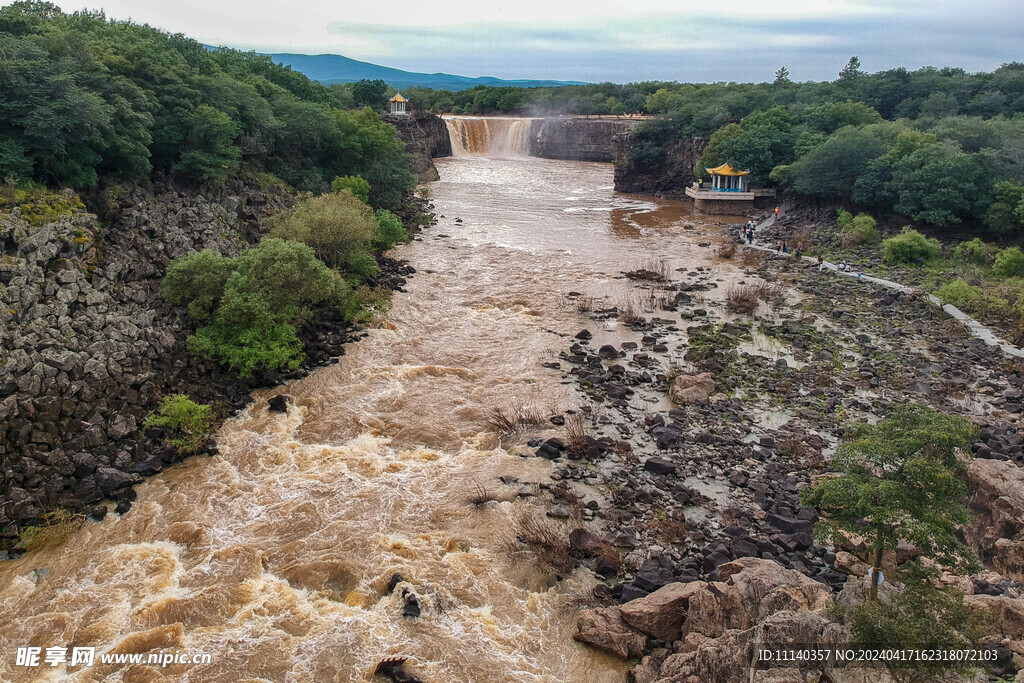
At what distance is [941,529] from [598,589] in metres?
6.15

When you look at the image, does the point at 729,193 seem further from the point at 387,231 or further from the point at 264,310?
the point at 264,310

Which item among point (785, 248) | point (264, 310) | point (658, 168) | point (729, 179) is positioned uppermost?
point (658, 168)

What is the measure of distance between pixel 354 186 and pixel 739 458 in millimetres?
30775

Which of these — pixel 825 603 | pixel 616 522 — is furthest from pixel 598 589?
pixel 825 603

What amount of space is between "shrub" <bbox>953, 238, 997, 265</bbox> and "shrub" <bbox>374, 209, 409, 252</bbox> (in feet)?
98.2

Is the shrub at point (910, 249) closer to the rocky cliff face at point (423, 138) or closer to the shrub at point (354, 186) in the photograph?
the shrub at point (354, 186)

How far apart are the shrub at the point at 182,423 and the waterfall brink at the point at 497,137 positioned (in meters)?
80.9

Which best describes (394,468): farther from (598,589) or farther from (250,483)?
(598,589)

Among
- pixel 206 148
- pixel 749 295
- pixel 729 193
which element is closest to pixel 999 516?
pixel 749 295

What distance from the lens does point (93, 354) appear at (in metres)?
19.1

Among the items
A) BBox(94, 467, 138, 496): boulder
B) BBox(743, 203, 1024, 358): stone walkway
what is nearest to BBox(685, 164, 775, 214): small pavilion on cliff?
BBox(743, 203, 1024, 358): stone walkway

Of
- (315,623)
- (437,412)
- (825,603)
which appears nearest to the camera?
(825,603)

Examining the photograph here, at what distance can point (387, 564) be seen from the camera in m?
14.5

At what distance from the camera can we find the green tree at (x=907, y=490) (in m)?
10.8
